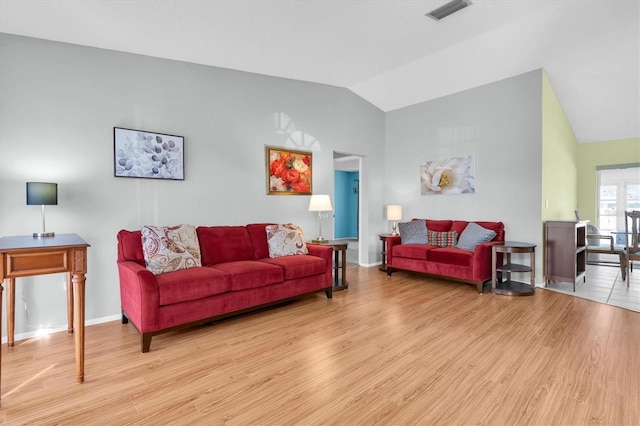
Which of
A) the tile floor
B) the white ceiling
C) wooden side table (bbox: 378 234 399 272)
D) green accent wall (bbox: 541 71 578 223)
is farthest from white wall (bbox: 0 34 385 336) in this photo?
the tile floor

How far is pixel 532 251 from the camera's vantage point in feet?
13.8

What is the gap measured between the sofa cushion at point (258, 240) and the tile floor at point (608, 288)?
3807 mm

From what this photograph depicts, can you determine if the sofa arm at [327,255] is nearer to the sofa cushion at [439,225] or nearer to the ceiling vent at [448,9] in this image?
the sofa cushion at [439,225]

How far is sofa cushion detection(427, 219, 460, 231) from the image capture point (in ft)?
17.3

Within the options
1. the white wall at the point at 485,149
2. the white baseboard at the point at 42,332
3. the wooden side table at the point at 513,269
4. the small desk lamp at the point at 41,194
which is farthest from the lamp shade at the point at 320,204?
the small desk lamp at the point at 41,194

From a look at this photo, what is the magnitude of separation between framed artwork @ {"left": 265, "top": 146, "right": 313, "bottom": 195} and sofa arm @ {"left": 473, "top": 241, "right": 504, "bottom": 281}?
2.48 m

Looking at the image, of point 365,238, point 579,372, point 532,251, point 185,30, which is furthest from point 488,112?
point 185,30

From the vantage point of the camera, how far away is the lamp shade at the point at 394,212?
227 inches

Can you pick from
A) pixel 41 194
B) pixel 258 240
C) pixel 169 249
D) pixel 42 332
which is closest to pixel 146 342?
pixel 169 249

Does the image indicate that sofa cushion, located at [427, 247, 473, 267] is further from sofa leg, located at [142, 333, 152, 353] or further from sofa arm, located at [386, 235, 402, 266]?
sofa leg, located at [142, 333, 152, 353]

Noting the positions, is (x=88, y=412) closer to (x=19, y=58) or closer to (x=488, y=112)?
(x=19, y=58)

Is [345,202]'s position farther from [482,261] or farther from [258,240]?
[258,240]

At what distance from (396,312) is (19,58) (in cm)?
422

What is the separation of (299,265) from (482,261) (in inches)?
95.2
